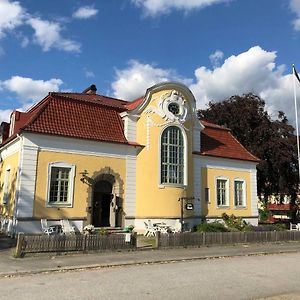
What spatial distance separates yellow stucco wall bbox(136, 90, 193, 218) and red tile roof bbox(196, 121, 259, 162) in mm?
4326

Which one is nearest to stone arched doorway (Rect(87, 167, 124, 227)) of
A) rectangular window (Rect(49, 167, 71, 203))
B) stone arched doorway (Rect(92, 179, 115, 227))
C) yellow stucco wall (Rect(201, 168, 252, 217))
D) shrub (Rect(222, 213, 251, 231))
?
stone arched doorway (Rect(92, 179, 115, 227))

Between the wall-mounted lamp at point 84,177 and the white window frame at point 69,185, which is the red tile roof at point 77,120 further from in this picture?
the wall-mounted lamp at point 84,177

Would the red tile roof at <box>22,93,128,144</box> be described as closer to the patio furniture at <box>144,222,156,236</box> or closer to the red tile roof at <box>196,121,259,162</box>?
the patio furniture at <box>144,222,156,236</box>

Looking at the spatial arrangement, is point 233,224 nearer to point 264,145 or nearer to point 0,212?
point 264,145

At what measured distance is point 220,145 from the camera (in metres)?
29.8

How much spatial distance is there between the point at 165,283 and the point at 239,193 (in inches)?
836

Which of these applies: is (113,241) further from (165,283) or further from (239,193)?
(239,193)

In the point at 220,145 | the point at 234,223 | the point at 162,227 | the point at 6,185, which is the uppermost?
the point at 220,145

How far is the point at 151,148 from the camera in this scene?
24484mm

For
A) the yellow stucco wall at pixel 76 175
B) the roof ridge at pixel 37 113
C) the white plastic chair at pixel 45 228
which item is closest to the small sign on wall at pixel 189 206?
the yellow stucco wall at pixel 76 175

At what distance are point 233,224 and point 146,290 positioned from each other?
18683 millimetres

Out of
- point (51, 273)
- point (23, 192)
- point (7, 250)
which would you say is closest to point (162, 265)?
point (51, 273)

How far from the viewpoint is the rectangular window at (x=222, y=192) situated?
28438 millimetres

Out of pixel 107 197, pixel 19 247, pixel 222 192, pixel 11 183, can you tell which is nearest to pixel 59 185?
pixel 11 183
